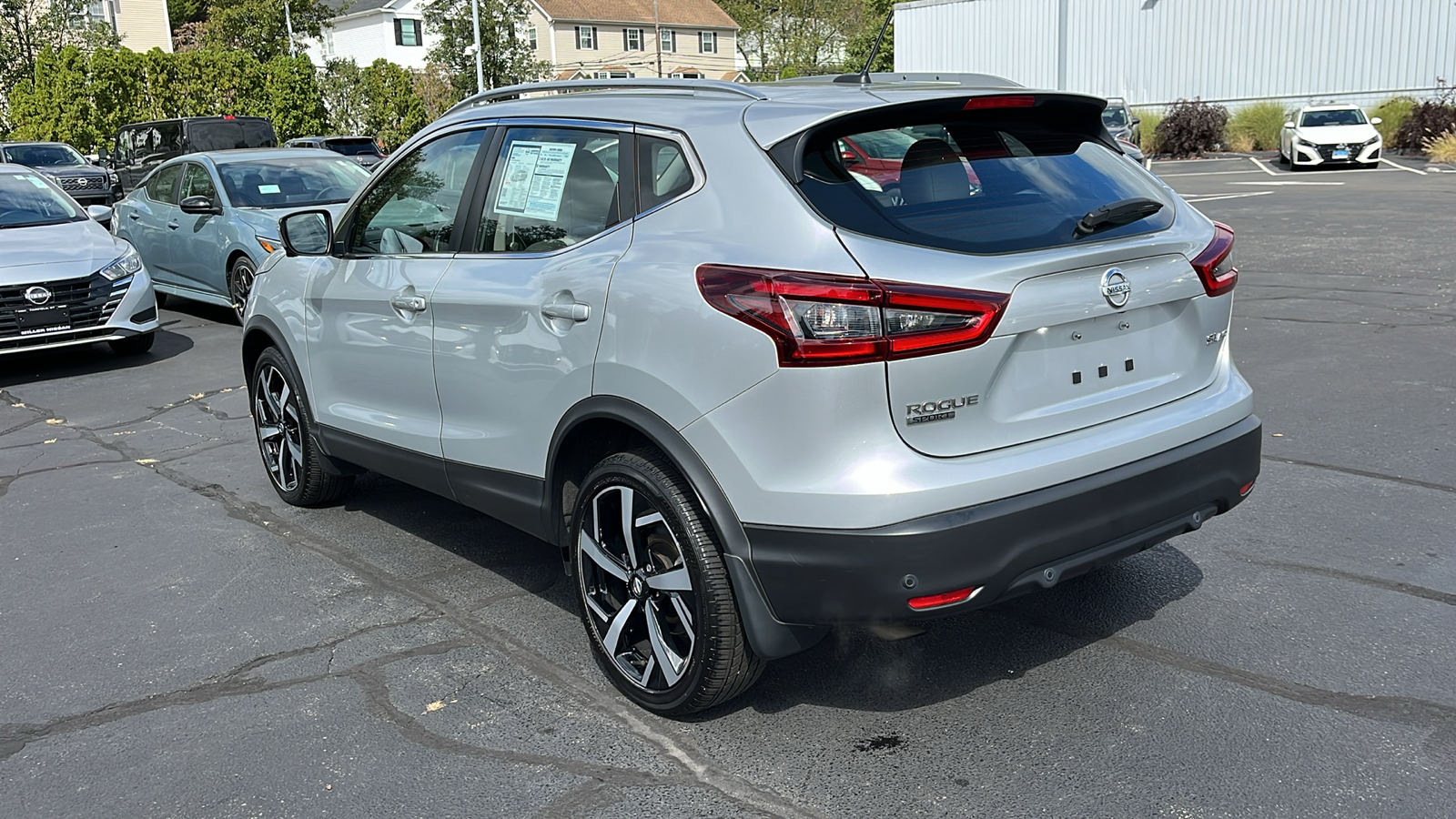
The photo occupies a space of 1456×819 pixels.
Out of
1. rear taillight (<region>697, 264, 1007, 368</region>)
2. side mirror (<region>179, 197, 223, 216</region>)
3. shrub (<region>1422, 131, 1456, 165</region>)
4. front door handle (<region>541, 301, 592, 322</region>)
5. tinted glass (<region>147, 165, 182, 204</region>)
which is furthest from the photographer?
shrub (<region>1422, 131, 1456, 165</region>)

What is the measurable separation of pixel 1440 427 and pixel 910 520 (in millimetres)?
4841

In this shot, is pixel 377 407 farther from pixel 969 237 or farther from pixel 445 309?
pixel 969 237

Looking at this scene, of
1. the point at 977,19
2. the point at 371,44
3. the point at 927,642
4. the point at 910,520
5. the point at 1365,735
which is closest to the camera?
the point at 910,520

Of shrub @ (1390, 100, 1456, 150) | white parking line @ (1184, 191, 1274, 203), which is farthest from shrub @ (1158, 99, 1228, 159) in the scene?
white parking line @ (1184, 191, 1274, 203)

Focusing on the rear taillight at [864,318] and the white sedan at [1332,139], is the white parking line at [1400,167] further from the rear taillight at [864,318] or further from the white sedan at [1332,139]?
the rear taillight at [864,318]

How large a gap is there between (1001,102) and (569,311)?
1.42 meters

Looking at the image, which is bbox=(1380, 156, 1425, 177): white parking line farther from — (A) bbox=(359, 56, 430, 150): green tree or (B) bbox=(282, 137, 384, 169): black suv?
(A) bbox=(359, 56, 430, 150): green tree

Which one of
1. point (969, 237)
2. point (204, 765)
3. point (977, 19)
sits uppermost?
point (977, 19)

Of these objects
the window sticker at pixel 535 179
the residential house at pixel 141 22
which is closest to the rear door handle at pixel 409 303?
the window sticker at pixel 535 179

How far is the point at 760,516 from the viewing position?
320cm

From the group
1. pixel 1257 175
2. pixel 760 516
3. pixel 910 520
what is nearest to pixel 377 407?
pixel 760 516

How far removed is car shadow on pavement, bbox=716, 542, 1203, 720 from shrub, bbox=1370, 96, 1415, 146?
3267cm

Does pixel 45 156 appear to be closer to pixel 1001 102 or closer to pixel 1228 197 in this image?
pixel 1228 197

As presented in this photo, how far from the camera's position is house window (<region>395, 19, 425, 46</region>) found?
229 feet
